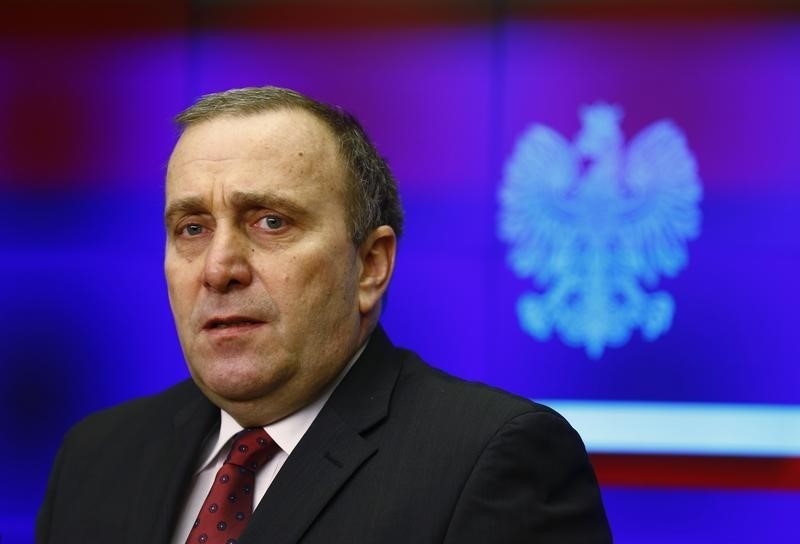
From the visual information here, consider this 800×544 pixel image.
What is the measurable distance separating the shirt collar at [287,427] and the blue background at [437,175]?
1678mm

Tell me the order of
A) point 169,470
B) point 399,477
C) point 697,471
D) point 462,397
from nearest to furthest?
point 399,477
point 462,397
point 169,470
point 697,471

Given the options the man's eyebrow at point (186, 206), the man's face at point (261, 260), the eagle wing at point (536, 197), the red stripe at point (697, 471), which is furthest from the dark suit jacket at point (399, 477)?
the red stripe at point (697, 471)

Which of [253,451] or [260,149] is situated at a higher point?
[260,149]

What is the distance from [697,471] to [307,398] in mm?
2021

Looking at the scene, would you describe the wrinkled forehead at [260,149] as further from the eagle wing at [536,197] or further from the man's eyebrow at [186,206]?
the eagle wing at [536,197]

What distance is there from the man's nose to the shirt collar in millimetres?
240

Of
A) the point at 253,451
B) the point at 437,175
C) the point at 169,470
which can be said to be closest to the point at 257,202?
the point at 253,451

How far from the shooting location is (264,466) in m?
1.58

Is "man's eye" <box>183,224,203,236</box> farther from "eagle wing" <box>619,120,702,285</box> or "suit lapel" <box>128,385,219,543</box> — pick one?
"eagle wing" <box>619,120,702,285</box>

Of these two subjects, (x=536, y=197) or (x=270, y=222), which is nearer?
(x=270, y=222)

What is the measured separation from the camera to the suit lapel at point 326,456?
1.45m

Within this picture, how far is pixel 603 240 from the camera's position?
328 centimetres

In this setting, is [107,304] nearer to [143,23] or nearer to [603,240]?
[143,23]

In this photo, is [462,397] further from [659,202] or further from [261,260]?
[659,202]
